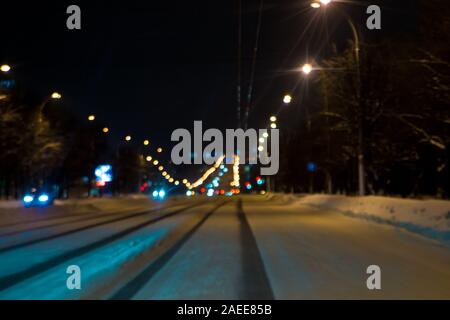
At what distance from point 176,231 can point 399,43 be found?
20.6 metres

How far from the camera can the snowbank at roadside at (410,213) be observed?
64.7ft

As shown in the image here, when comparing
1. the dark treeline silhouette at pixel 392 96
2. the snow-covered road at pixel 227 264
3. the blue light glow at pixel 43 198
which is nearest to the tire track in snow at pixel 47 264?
the snow-covered road at pixel 227 264

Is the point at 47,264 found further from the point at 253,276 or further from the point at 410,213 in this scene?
the point at 410,213

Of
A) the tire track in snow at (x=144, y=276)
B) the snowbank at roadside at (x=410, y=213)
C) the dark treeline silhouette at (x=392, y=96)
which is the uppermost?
the dark treeline silhouette at (x=392, y=96)

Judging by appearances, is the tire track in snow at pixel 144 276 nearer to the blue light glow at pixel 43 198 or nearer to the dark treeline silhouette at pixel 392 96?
the dark treeline silhouette at pixel 392 96

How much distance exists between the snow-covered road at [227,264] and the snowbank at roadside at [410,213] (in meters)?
0.55

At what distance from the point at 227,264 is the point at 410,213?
38.3ft

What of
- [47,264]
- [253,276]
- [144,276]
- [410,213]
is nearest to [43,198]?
[410,213]

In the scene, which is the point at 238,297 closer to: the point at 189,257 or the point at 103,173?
the point at 189,257

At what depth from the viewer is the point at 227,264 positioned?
13.6 meters

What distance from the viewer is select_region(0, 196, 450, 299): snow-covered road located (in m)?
10.1

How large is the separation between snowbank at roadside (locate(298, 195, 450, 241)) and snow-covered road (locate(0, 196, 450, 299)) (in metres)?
0.55

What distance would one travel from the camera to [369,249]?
16188 mm

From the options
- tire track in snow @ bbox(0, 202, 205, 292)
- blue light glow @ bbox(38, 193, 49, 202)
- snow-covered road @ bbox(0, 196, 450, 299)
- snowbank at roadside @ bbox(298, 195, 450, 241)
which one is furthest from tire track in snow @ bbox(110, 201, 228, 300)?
blue light glow @ bbox(38, 193, 49, 202)
